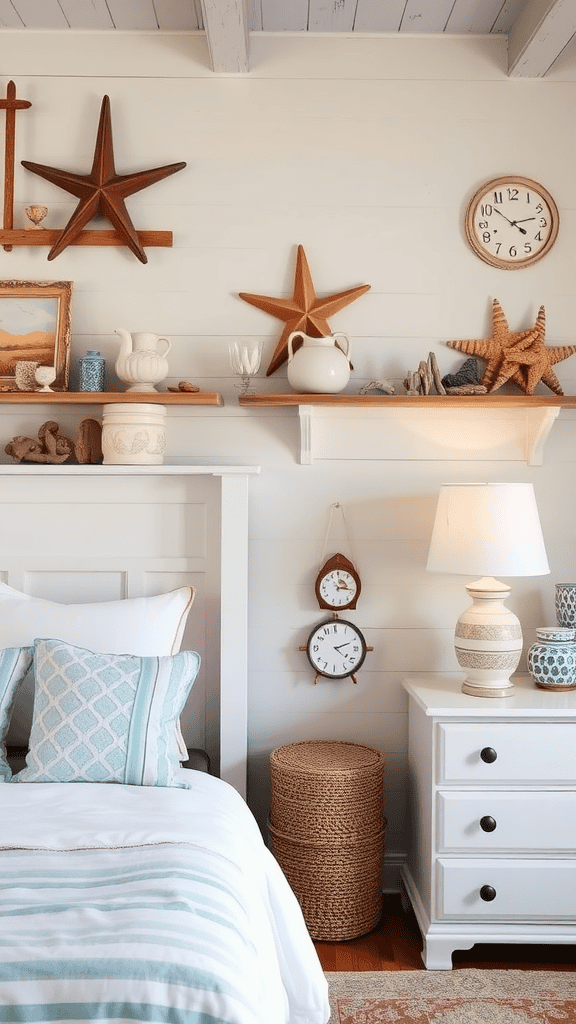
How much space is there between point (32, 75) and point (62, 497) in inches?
52.7

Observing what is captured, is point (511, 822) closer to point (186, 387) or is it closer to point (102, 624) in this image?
point (102, 624)

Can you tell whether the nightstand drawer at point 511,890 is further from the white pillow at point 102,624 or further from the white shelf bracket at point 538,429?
the white shelf bracket at point 538,429

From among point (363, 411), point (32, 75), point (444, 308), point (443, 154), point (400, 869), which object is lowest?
point (400, 869)

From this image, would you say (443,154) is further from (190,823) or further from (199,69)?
(190,823)

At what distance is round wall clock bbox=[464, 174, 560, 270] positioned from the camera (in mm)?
2750

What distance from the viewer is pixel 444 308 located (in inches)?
109

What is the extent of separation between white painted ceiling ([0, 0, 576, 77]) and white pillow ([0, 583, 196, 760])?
1.67 metres

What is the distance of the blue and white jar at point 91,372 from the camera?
263 centimetres

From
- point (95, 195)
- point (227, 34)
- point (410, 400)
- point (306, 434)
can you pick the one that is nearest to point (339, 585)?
point (306, 434)

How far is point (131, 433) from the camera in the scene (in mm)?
2566

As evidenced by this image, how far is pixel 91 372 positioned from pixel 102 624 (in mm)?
773

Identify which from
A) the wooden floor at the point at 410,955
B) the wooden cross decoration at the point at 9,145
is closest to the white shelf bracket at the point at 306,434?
the wooden cross decoration at the point at 9,145

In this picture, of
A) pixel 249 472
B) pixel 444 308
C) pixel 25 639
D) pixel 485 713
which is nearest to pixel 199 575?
pixel 249 472

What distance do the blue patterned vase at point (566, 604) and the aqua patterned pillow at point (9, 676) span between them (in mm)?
1569
